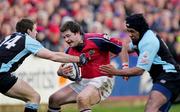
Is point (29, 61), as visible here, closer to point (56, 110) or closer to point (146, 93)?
point (146, 93)

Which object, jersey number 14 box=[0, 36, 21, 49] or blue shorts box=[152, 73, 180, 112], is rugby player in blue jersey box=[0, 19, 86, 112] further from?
blue shorts box=[152, 73, 180, 112]

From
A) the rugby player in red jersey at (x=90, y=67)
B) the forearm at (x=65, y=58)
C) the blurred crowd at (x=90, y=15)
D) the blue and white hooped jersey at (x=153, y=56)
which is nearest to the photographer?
the blue and white hooped jersey at (x=153, y=56)

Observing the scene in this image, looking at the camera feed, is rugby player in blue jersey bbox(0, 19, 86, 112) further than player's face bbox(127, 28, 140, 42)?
Yes

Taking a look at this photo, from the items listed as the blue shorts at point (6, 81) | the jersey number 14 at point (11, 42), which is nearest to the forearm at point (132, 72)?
the jersey number 14 at point (11, 42)

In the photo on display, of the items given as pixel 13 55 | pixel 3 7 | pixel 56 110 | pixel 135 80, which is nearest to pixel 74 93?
pixel 56 110

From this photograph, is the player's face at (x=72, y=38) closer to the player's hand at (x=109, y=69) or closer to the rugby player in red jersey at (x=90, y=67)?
the rugby player in red jersey at (x=90, y=67)

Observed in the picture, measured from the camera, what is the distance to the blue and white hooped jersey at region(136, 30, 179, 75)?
1097 cm

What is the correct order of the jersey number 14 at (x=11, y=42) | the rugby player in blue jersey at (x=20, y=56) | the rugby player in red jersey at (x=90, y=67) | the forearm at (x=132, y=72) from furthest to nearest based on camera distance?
1. the rugby player in red jersey at (x=90, y=67)
2. the jersey number 14 at (x=11, y=42)
3. the rugby player in blue jersey at (x=20, y=56)
4. the forearm at (x=132, y=72)

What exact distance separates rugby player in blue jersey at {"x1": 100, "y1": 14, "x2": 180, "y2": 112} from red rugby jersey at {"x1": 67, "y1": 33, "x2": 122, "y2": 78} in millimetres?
1153

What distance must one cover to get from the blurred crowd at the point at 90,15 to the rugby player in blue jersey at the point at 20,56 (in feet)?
20.1

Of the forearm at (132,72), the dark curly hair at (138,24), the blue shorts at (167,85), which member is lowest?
the blue shorts at (167,85)

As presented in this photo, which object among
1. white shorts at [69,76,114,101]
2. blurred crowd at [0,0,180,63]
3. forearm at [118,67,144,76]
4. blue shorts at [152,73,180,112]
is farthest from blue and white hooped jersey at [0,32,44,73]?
blurred crowd at [0,0,180,63]

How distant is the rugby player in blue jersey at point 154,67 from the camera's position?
10969mm

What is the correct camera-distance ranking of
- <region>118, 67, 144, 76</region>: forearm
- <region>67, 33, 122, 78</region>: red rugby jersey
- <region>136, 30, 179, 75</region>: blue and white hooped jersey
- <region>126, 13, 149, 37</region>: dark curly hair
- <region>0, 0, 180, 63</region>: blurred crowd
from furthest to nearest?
<region>0, 0, 180, 63</region>: blurred crowd, <region>67, 33, 122, 78</region>: red rugby jersey, <region>126, 13, 149, 37</region>: dark curly hair, <region>118, 67, 144, 76</region>: forearm, <region>136, 30, 179, 75</region>: blue and white hooped jersey
